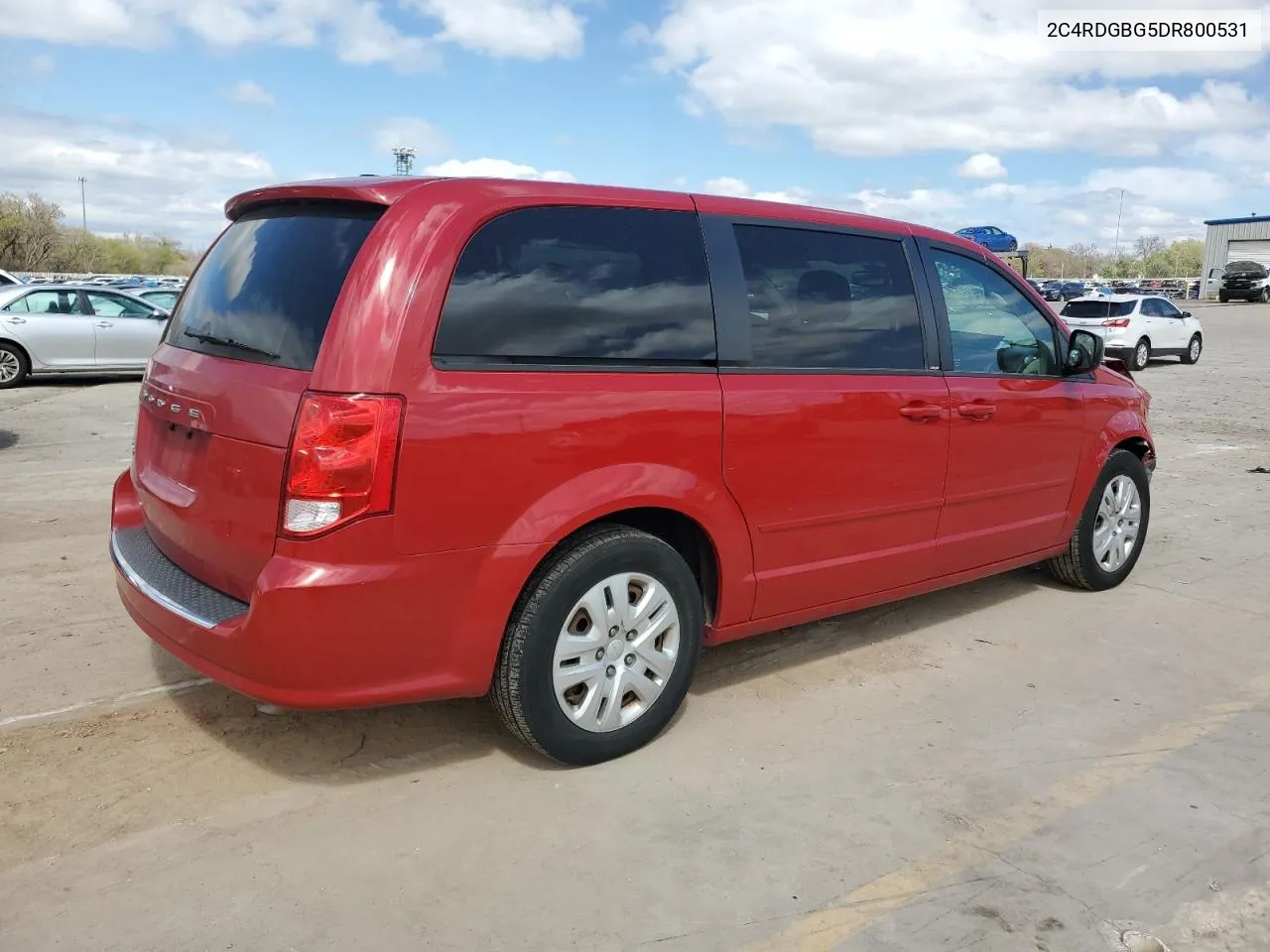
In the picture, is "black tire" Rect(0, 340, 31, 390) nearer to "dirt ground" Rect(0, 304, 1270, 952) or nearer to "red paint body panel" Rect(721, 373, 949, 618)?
"dirt ground" Rect(0, 304, 1270, 952)

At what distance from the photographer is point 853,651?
4578 millimetres

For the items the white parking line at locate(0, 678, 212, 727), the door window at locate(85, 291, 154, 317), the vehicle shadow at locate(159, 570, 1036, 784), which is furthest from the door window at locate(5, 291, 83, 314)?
the white parking line at locate(0, 678, 212, 727)

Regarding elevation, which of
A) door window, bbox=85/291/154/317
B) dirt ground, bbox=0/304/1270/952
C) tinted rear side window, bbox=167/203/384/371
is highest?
tinted rear side window, bbox=167/203/384/371

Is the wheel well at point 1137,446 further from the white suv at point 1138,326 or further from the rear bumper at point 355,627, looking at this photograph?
the white suv at point 1138,326

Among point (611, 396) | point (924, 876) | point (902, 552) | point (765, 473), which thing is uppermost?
point (611, 396)

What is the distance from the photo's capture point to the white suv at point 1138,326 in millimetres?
22188

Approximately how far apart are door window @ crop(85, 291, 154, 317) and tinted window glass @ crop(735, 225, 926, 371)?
47.5 ft

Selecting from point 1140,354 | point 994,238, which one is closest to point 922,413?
point 994,238

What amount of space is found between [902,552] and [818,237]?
135 cm

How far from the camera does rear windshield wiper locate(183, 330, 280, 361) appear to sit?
3.10m

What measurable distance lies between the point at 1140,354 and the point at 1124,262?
137 meters

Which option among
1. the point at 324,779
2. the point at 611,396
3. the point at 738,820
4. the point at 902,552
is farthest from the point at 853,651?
the point at 324,779

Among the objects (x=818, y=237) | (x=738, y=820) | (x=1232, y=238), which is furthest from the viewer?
(x=1232, y=238)

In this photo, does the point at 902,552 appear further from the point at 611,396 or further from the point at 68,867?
the point at 68,867
